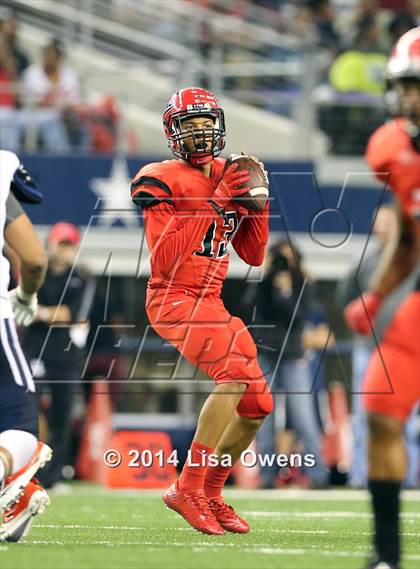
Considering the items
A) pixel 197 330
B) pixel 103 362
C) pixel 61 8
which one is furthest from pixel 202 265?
pixel 61 8

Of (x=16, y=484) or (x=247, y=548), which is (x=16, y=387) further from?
(x=247, y=548)

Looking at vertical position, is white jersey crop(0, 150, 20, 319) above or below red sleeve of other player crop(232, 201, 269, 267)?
above

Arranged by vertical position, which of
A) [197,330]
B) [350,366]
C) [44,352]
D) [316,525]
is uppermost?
[197,330]

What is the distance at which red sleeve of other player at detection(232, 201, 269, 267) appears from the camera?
7102mm

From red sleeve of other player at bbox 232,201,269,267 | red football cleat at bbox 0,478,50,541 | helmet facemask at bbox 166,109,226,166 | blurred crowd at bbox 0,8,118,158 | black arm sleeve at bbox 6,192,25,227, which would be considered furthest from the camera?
blurred crowd at bbox 0,8,118,158

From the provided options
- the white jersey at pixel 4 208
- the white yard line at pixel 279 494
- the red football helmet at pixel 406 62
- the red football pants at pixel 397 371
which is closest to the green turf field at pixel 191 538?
the white yard line at pixel 279 494

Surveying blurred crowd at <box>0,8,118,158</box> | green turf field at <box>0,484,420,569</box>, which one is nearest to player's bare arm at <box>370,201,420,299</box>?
green turf field at <box>0,484,420,569</box>

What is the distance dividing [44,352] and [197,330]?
4.50 m

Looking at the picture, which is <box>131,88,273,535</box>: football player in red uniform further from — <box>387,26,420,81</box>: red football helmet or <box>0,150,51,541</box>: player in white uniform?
<box>387,26,420,81</box>: red football helmet

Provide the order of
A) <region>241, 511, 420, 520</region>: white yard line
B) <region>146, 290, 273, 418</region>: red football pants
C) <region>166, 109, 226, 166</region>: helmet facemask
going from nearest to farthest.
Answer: <region>146, 290, 273, 418</region>: red football pants < <region>166, 109, 226, 166</region>: helmet facemask < <region>241, 511, 420, 520</region>: white yard line

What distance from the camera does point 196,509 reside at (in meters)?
6.71

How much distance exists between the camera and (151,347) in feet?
43.6

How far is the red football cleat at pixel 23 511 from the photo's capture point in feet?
20.0

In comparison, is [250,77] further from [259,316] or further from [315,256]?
[259,316]
